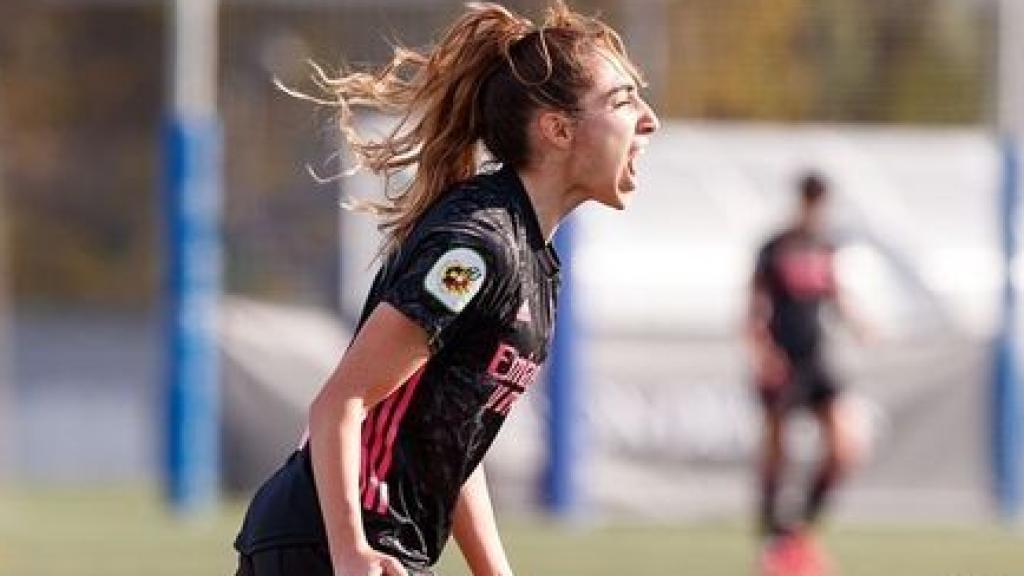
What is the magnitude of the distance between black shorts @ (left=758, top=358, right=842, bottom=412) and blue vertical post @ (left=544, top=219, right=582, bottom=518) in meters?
2.96

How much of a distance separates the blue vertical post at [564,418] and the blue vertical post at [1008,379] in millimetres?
2680

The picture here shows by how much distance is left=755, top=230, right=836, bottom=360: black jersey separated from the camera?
15789 millimetres

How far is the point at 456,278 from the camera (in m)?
5.26

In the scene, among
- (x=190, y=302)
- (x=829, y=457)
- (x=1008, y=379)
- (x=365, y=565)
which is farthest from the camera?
(x=1008, y=379)

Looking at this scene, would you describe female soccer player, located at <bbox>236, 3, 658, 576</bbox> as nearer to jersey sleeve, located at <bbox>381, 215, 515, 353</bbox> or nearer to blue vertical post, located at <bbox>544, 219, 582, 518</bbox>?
jersey sleeve, located at <bbox>381, 215, 515, 353</bbox>

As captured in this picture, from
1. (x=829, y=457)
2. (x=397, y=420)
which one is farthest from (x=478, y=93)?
(x=829, y=457)

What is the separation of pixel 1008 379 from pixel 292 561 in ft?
46.7

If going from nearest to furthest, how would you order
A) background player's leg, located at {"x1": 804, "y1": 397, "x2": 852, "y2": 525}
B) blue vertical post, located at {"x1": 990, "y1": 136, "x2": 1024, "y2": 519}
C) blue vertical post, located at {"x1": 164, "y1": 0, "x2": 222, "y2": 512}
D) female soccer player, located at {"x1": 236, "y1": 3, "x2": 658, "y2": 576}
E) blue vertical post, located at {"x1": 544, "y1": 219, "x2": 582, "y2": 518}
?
female soccer player, located at {"x1": 236, "y1": 3, "x2": 658, "y2": 576}, background player's leg, located at {"x1": 804, "y1": 397, "x2": 852, "y2": 525}, blue vertical post, located at {"x1": 164, "y1": 0, "x2": 222, "y2": 512}, blue vertical post, located at {"x1": 544, "y1": 219, "x2": 582, "y2": 518}, blue vertical post, located at {"x1": 990, "y1": 136, "x2": 1024, "y2": 519}

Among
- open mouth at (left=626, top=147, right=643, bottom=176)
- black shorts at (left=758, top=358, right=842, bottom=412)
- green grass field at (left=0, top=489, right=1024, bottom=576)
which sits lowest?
green grass field at (left=0, top=489, right=1024, bottom=576)

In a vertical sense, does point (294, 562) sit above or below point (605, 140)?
below

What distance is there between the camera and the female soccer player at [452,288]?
206 inches

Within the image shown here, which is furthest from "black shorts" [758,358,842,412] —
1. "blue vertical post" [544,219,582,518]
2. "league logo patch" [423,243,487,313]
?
"league logo patch" [423,243,487,313]

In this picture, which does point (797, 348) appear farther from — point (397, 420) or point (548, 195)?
point (397, 420)

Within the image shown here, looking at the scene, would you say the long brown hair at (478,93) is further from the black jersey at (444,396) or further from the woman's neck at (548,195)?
the black jersey at (444,396)
